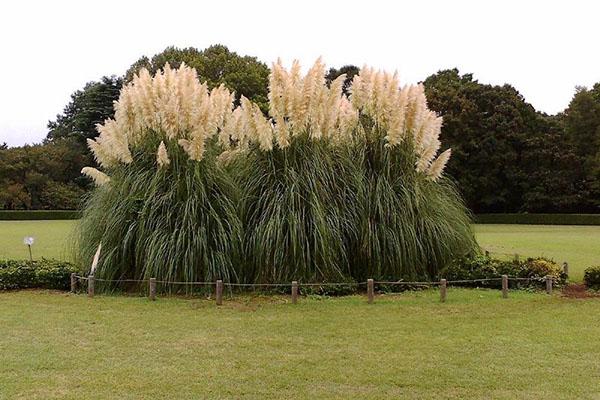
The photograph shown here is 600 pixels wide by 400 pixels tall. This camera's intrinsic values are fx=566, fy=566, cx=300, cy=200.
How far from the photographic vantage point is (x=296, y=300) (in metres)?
6.39

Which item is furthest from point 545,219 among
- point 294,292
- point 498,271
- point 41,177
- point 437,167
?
point 41,177

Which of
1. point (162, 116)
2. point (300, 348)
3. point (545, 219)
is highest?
point (162, 116)

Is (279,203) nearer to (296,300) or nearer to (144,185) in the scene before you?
(296,300)

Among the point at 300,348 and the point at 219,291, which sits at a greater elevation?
the point at 219,291

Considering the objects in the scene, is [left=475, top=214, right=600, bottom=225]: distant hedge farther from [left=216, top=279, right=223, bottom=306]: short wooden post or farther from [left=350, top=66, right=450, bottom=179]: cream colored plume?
[left=216, top=279, right=223, bottom=306]: short wooden post

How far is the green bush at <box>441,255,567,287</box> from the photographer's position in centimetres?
752

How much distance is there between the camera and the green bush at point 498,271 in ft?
24.7

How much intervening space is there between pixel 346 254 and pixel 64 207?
34440mm

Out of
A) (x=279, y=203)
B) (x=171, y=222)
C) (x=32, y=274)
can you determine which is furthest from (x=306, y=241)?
(x=32, y=274)

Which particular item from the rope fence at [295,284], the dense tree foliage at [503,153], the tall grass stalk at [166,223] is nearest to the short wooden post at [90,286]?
the rope fence at [295,284]

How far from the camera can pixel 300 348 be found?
14.9ft

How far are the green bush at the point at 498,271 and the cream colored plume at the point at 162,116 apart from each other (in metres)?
3.71

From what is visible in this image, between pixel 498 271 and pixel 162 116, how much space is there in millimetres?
4906

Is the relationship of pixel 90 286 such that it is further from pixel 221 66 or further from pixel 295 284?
pixel 221 66
